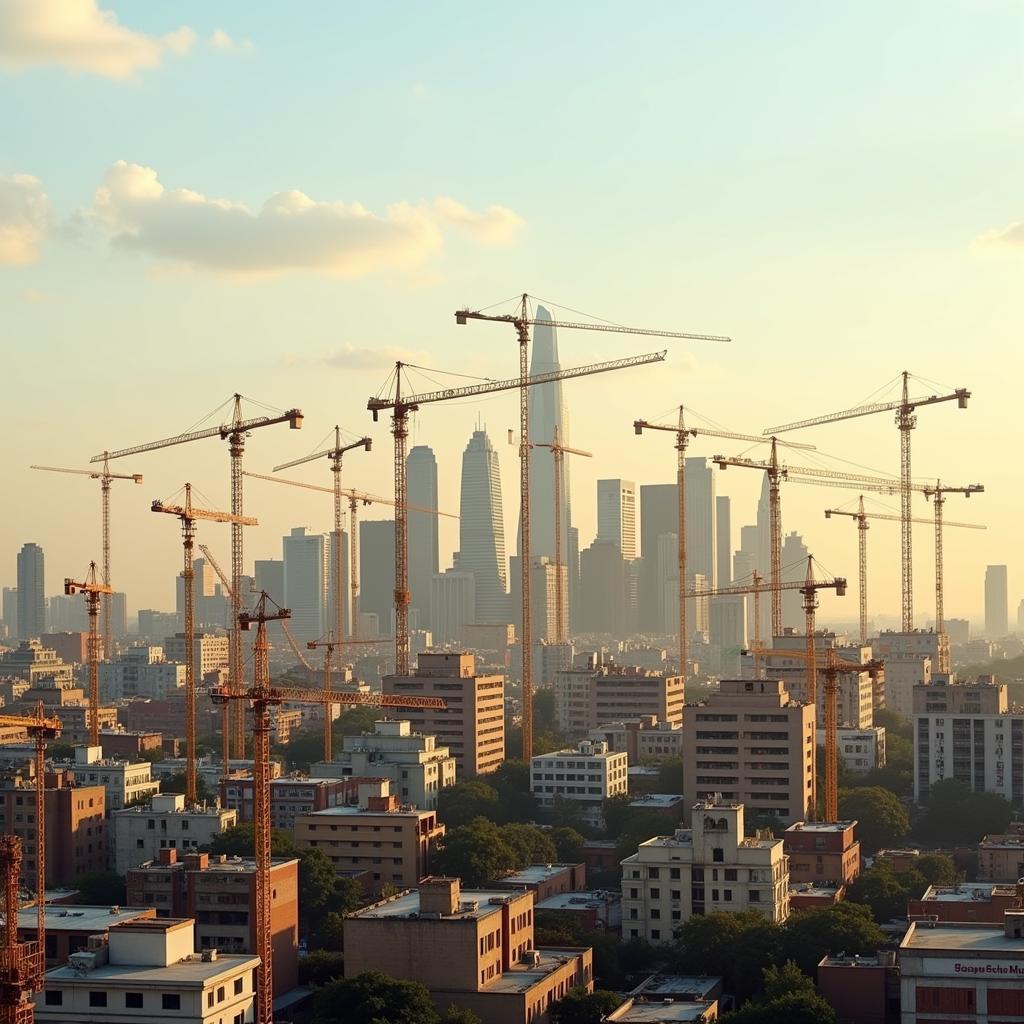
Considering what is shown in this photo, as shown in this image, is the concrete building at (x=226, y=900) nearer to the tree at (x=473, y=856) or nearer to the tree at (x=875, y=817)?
the tree at (x=473, y=856)

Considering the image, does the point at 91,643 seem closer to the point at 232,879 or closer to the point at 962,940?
the point at 232,879

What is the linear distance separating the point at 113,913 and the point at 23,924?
2.41 m

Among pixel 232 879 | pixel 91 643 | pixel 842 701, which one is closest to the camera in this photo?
pixel 232 879

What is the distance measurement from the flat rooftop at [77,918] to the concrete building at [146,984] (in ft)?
17.2

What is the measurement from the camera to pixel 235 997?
35625mm

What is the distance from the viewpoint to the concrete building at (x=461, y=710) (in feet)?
279

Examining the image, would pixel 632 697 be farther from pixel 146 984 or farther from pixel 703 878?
pixel 146 984

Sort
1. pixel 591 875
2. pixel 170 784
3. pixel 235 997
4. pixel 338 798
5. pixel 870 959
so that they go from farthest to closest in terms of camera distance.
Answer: pixel 170 784, pixel 338 798, pixel 591 875, pixel 870 959, pixel 235 997

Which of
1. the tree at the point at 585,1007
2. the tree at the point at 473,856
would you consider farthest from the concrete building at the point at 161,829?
the tree at the point at 585,1007

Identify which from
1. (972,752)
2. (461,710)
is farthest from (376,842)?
(972,752)

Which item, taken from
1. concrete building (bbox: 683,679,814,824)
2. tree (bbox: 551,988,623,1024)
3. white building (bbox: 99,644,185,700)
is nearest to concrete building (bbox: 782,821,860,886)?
concrete building (bbox: 683,679,814,824)

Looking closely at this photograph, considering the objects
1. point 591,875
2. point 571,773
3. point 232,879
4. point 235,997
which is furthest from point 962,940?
point 571,773

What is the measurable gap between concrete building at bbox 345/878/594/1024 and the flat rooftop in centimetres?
521

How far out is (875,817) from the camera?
67000 millimetres
